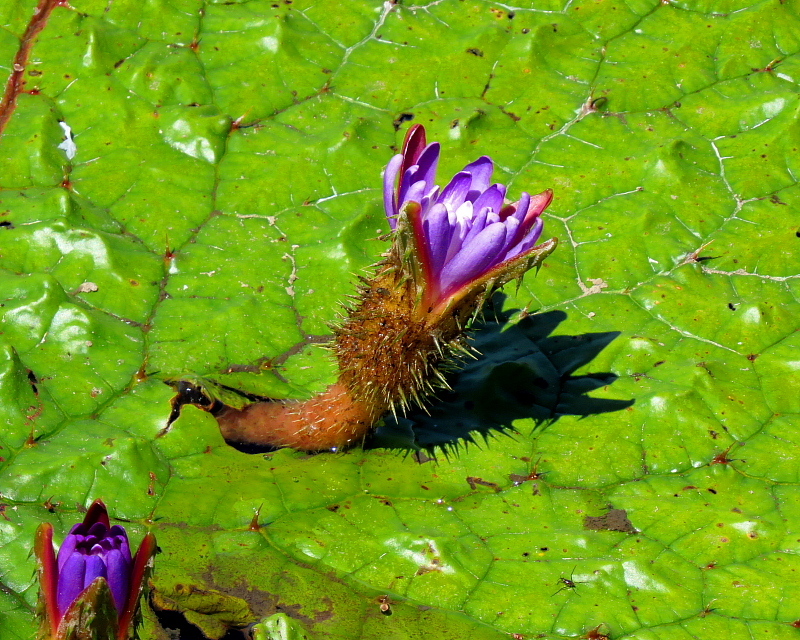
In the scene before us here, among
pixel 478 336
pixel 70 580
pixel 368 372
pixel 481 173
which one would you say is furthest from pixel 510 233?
pixel 70 580

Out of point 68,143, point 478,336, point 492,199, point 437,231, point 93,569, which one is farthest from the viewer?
point 68,143

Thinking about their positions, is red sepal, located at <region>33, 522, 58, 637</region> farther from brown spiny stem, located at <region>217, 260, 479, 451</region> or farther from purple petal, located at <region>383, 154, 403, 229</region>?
purple petal, located at <region>383, 154, 403, 229</region>

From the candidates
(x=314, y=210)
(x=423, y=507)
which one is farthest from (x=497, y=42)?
(x=423, y=507)

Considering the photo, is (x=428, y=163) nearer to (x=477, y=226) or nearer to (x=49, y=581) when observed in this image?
(x=477, y=226)

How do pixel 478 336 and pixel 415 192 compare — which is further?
pixel 478 336

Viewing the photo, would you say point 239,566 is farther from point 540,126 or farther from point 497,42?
point 497,42

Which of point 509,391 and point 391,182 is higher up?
point 391,182
